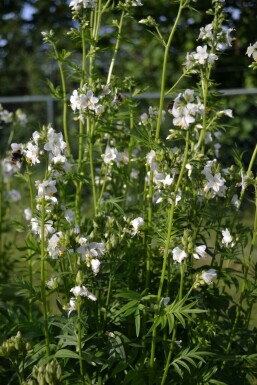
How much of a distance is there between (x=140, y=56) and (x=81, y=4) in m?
6.39

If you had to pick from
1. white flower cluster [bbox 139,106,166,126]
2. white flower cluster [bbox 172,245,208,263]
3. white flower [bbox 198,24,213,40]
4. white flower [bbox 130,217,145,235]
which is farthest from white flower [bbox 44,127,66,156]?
white flower [bbox 198,24,213,40]

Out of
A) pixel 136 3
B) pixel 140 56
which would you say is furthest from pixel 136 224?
pixel 140 56

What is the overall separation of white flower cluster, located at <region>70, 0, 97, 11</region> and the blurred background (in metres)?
2.42

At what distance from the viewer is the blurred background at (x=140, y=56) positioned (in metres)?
8.12

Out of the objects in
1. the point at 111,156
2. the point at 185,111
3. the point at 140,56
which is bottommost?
the point at 140,56

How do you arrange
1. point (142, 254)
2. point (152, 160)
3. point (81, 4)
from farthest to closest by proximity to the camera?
1. point (81, 4)
2. point (142, 254)
3. point (152, 160)

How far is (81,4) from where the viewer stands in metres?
3.37

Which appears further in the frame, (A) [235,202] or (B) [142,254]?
(B) [142,254]

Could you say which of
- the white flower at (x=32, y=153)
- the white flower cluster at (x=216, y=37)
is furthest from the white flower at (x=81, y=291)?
the white flower cluster at (x=216, y=37)

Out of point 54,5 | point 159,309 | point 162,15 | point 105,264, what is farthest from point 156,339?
point 54,5

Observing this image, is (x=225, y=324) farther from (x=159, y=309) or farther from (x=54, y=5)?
(x=54, y=5)

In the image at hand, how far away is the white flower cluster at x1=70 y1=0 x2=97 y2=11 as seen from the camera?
129 inches

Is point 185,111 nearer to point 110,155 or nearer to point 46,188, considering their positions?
point 46,188

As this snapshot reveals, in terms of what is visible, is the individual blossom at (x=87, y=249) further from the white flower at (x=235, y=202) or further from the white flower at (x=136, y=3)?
the white flower at (x=136, y=3)
